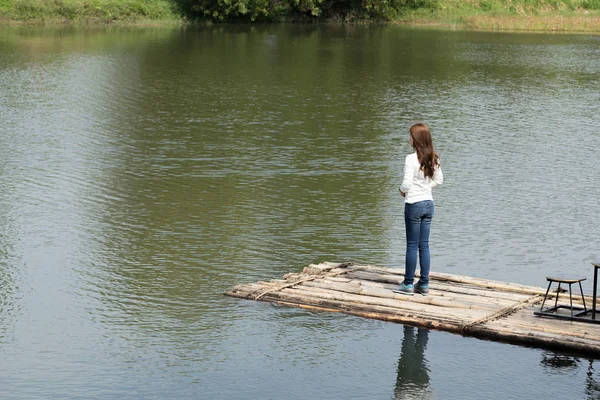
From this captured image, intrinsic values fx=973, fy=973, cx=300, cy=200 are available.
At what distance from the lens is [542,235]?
15508 mm

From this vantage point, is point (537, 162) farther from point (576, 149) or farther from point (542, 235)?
point (542, 235)

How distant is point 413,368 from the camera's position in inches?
414

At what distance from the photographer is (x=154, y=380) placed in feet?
33.1

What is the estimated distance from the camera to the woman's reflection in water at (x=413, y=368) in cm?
992

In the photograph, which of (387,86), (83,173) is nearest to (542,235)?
(83,173)

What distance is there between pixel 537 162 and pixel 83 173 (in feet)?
31.5

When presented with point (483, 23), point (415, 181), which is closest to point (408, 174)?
point (415, 181)

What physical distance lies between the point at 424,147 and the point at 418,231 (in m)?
1.01

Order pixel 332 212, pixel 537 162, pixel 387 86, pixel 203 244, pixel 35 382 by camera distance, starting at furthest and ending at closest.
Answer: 1. pixel 387 86
2. pixel 537 162
3. pixel 332 212
4. pixel 203 244
5. pixel 35 382

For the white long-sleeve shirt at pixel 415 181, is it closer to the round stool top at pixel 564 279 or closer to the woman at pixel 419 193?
the woman at pixel 419 193

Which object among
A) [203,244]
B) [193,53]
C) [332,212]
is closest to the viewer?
[203,244]

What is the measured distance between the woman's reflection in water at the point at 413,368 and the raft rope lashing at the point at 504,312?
0.60 m

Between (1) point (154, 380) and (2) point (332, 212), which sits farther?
(2) point (332, 212)

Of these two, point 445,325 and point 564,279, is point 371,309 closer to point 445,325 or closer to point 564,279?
point 445,325
